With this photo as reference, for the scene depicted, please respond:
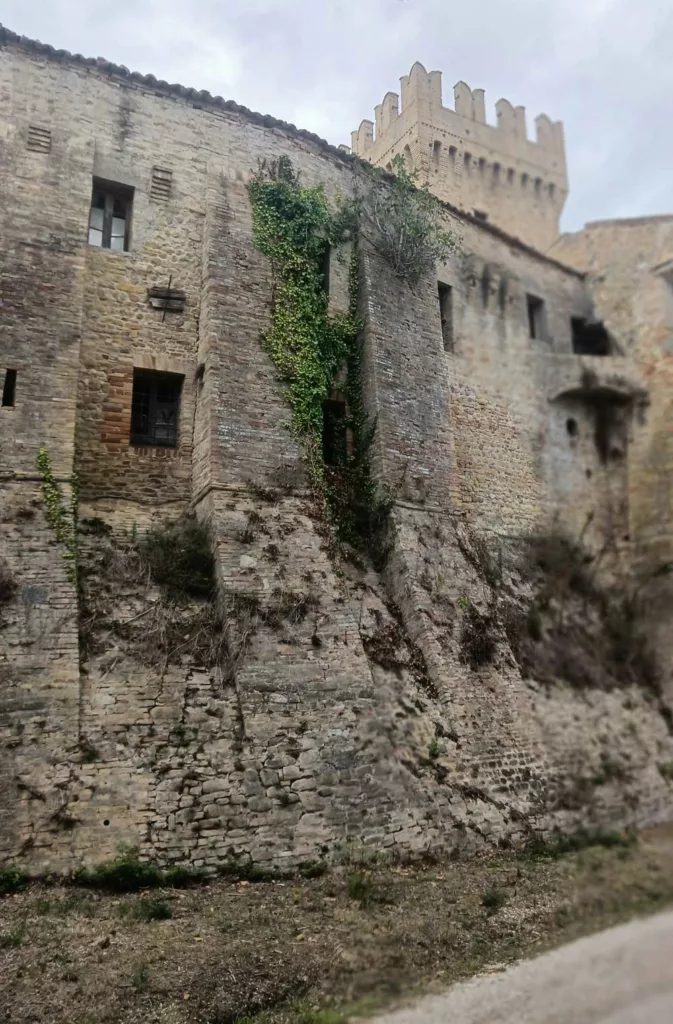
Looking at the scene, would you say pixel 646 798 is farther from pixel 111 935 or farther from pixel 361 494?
pixel 111 935

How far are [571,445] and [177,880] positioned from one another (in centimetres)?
1336

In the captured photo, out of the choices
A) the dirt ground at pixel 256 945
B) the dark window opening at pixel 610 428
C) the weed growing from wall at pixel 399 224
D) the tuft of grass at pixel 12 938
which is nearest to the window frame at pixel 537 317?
the dark window opening at pixel 610 428

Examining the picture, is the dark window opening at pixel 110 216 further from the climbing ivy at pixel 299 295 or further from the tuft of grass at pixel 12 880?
the tuft of grass at pixel 12 880

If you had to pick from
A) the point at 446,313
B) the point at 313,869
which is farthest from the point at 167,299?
the point at 313,869

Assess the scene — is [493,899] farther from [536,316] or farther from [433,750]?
[536,316]

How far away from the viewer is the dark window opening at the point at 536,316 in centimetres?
1742

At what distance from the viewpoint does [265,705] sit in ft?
28.0

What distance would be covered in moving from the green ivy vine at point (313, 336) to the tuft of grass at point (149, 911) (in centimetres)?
599

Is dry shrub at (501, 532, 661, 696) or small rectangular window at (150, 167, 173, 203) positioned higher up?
small rectangular window at (150, 167, 173, 203)

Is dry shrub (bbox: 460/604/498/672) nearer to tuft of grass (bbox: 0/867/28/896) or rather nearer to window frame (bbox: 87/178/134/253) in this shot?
tuft of grass (bbox: 0/867/28/896)

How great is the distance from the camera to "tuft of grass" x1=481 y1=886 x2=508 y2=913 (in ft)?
23.6

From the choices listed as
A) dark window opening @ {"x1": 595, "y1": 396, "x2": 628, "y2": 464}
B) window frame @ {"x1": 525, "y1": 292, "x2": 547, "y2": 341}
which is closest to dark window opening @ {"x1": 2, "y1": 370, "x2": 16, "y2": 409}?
window frame @ {"x1": 525, "y1": 292, "x2": 547, "y2": 341}

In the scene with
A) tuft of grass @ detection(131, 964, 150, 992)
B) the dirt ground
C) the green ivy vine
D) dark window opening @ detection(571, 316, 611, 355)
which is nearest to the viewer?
the dirt ground

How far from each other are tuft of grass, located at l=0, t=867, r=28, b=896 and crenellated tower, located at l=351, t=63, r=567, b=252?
1959cm
